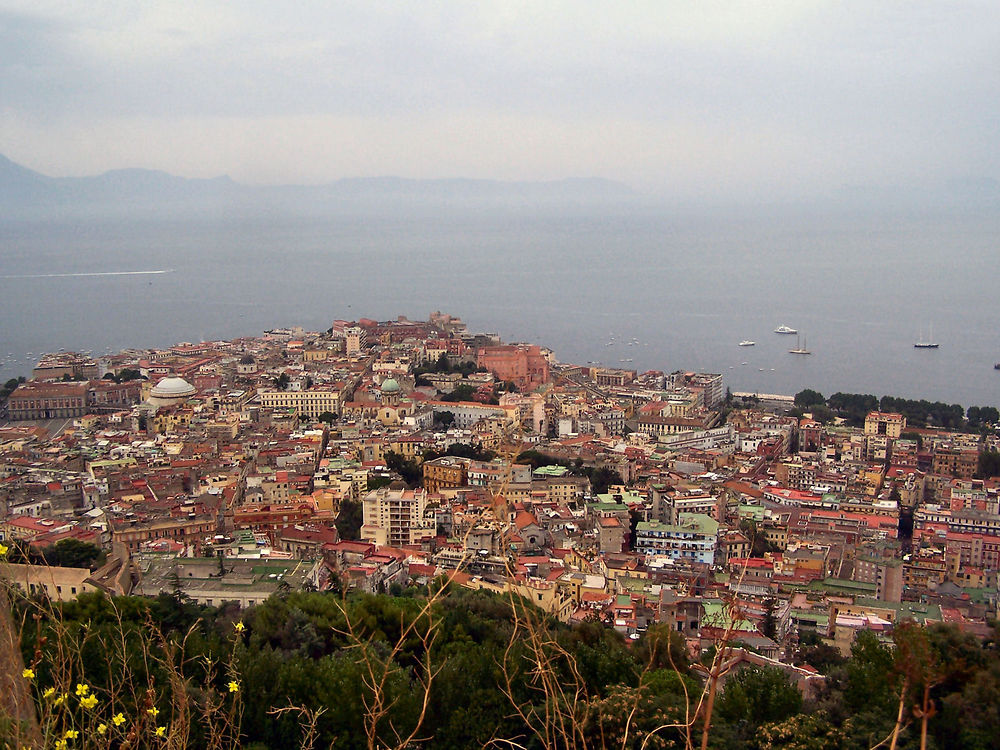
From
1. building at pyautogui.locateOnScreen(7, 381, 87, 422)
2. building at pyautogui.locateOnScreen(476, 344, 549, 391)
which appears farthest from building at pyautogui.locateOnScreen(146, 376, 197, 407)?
building at pyautogui.locateOnScreen(476, 344, 549, 391)

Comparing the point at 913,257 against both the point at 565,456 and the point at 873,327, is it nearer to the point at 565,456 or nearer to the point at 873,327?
the point at 873,327

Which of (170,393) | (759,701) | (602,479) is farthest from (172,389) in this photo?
(759,701)

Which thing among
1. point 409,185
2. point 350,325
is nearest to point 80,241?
point 350,325

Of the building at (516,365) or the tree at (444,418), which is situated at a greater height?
the building at (516,365)

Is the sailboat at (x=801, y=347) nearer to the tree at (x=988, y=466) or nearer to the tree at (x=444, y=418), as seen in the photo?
the tree at (x=988, y=466)

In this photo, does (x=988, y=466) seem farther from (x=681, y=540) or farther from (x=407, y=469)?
(x=407, y=469)

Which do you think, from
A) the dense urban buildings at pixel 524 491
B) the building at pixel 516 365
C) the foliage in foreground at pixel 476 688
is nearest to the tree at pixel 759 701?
the foliage in foreground at pixel 476 688
